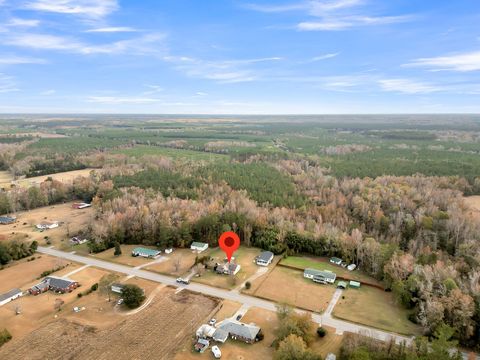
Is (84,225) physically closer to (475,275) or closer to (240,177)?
(240,177)

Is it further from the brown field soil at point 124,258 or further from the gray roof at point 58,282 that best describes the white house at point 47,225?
the gray roof at point 58,282

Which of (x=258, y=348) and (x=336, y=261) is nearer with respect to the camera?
(x=258, y=348)

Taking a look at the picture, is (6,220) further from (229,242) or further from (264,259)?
Answer: (264,259)

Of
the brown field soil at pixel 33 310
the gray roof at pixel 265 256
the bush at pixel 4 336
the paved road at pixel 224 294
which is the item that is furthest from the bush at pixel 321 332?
the bush at pixel 4 336


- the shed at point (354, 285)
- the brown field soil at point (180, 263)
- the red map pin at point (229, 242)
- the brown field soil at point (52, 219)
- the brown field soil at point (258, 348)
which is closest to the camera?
the brown field soil at point (258, 348)

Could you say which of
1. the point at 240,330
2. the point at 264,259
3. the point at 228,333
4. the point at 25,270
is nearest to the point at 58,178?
the point at 25,270
